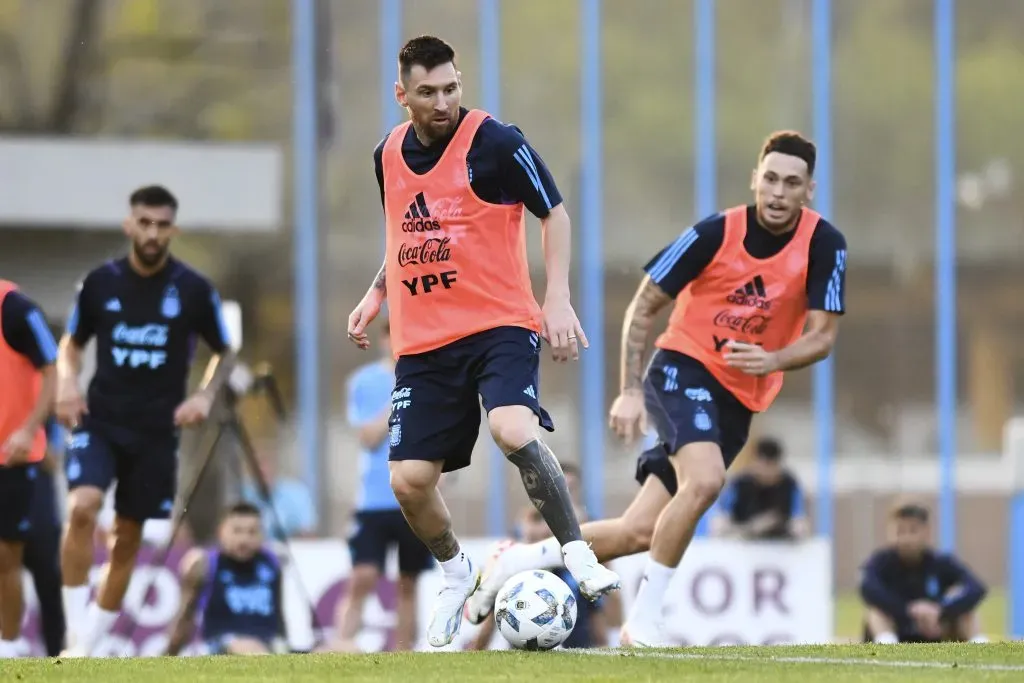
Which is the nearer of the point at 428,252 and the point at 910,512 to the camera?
the point at 428,252

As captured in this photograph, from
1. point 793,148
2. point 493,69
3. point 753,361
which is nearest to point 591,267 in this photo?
point 493,69

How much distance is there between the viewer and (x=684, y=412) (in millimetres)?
7844

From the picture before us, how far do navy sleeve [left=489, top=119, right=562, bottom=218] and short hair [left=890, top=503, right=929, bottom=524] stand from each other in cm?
597

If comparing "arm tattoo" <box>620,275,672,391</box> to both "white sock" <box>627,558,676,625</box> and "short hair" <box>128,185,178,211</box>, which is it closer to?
"white sock" <box>627,558,676,625</box>

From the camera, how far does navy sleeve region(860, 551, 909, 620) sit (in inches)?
470

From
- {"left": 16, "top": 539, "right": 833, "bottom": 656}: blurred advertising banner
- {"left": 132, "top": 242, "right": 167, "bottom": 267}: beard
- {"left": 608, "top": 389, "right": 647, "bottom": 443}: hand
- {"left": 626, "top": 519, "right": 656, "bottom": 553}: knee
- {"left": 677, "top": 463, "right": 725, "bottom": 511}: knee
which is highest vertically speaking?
{"left": 132, "top": 242, "right": 167, "bottom": 267}: beard

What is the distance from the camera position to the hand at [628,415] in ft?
24.9

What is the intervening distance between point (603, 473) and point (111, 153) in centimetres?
648

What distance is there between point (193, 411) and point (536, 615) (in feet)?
9.10

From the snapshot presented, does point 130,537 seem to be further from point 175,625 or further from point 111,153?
point 111,153

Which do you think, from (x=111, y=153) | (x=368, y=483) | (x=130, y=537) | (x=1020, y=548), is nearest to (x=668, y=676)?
(x=130, y=537)

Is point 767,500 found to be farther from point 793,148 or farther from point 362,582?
point 793,148

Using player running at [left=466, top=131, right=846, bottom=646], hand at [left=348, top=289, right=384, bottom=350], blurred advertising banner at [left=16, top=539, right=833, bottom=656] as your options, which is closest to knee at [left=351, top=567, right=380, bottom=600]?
blurred advertising banner at [left=16, top=539, right=833, bottom=656]

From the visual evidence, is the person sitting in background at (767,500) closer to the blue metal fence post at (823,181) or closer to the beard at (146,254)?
the beard at (146,254)
